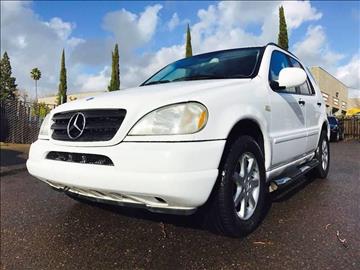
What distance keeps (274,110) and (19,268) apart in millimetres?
2410

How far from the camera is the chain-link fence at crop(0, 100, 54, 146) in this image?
12.8 m

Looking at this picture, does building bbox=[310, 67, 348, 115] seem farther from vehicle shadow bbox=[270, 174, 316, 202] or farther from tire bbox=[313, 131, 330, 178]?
vehicle shadow bbox=[270, 174, 316, 202]

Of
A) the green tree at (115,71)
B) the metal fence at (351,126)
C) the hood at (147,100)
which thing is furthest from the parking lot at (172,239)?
the green tree at (115,71)

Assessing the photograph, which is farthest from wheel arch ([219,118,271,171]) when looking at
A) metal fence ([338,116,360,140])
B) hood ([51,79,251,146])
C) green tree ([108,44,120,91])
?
green tree ([108,44,120,91])

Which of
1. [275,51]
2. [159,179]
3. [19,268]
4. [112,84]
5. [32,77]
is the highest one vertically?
[32,77]

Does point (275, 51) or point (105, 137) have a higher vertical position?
point (275, 51)

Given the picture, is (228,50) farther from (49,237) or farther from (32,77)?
(32,77)

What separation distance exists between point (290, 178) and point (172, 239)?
1365 mm

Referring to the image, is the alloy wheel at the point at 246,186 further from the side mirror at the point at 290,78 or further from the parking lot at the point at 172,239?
the side mirror at the point at 290,78

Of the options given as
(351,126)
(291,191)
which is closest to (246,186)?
(291,191)

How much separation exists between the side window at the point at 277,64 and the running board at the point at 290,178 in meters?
0.85

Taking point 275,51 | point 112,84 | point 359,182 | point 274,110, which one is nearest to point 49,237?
point 274,110

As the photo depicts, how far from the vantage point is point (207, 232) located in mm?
2658

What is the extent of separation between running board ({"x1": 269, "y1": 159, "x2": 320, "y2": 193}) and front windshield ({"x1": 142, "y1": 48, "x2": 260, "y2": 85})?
3.26 ft
